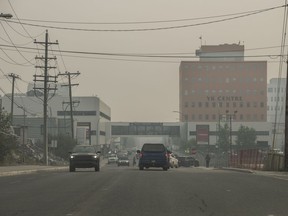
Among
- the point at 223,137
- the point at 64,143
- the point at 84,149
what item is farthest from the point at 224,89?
the point at 84,149

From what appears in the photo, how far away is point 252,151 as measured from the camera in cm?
5197

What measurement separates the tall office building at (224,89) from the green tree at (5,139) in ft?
477

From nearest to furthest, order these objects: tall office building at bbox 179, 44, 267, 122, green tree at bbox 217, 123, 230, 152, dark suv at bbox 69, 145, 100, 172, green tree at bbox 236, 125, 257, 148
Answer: dark suv at bbox 69, 145, 100, 172 → green tree at bbox 217, 123, 230, 152 → green tree at bbox 236, 125, 257, 148 → tall office building at bbox 179, 44, 267, 122

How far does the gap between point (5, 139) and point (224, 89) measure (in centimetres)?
15515

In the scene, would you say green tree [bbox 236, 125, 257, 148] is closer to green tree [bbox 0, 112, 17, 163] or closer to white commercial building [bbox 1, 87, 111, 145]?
white commercial building [bbox 1, 87, 111, 145]

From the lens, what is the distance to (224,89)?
19850 centimetres

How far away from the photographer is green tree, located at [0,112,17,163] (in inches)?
1901

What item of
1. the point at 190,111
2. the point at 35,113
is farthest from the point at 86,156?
the point at 190,111

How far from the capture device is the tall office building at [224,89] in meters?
195

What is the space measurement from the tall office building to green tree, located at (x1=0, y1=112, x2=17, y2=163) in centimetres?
14550

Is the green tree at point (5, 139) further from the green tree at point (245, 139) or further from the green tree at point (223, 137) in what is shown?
the green tree at point (245, 139)

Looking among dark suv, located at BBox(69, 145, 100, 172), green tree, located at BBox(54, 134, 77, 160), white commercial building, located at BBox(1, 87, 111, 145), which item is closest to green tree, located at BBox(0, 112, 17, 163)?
dark suv, located at BBox(69, 145, 100, 172)

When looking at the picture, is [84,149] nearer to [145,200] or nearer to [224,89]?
[145,200]

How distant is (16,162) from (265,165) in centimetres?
2265
